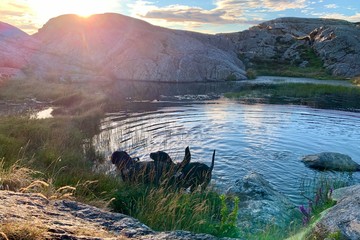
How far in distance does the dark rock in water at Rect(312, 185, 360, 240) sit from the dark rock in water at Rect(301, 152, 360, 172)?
11.9 metres

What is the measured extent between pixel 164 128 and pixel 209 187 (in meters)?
14.4

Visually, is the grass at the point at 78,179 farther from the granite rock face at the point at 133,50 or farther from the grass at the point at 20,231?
the granite rock face at the point at 133,50

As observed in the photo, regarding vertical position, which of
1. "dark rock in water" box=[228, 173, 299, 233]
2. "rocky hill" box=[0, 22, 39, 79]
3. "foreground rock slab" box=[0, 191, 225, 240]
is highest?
"rocky hill" box=[0, 22, 39, 79]

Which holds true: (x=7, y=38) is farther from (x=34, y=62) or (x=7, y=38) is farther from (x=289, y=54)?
(x=289, y=54)

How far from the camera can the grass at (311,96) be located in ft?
144

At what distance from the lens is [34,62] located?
7656 centimetres

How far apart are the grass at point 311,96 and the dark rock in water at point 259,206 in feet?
101

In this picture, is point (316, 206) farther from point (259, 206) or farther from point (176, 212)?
point (176, 212)

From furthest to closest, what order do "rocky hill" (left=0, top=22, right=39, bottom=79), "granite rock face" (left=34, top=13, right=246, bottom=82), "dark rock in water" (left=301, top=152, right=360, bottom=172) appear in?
"granite rock face" (left=34, top=13, right=246, bottom=82), "rocky hill" (left=0, top=22, right=39, bottom=79), "dark rock in water" (left=301, top=152, right=360, bottom=172)

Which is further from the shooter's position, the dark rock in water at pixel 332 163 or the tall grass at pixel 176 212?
the dark rock in water at pixel 332 163

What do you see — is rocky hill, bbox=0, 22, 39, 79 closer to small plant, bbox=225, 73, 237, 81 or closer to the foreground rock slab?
small plant, bbox=225, 73, 237, 81

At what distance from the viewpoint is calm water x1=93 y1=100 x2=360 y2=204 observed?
17.8 metres

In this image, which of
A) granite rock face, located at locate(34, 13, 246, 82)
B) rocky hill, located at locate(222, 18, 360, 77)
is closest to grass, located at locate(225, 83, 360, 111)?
granite rock face, located at locate(34, 13, 246, 82)

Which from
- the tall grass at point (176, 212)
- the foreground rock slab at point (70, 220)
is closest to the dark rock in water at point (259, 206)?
the tall grass at point (176, 212)
